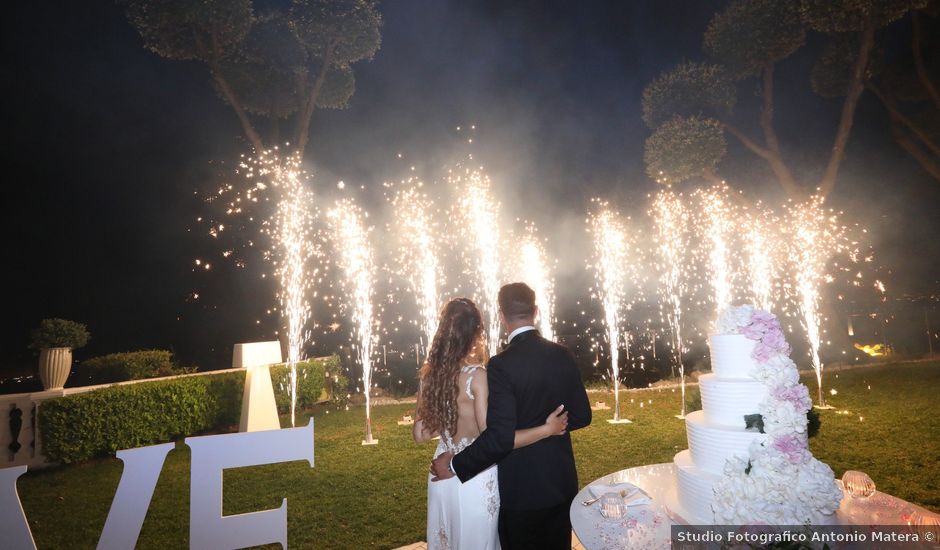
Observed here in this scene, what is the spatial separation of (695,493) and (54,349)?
42.5ft

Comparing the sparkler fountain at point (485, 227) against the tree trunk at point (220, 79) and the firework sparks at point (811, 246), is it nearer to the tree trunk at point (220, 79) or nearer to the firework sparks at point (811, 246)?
the tree trunk at point (220, 79)

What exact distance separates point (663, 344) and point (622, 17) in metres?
15.4

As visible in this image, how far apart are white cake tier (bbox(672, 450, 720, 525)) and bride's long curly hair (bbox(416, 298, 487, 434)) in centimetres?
156

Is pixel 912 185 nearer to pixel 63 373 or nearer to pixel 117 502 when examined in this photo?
pixel 117 502

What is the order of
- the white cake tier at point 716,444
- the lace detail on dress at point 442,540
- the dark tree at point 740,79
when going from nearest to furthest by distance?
the white cake tier at point 716,444 → the lace detail on dress at point 442,540 → the dark tree at point 740,79

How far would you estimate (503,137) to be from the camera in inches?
968

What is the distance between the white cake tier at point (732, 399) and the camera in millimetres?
2793

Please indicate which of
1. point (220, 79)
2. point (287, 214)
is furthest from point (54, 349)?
point (220, 79)

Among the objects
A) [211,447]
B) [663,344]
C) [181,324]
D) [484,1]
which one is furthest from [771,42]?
[181,324]

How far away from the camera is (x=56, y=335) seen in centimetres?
1012

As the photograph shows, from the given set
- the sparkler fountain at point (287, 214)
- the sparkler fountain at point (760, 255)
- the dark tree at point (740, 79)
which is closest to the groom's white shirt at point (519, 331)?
the sparkler fountain at point (287, 214)

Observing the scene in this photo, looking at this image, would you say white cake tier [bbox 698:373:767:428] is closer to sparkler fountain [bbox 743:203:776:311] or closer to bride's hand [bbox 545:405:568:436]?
bride's hand [bbox 545:405:568:436]

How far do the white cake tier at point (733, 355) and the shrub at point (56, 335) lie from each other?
13001mm

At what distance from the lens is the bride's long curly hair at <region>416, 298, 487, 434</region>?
3.33 meters
